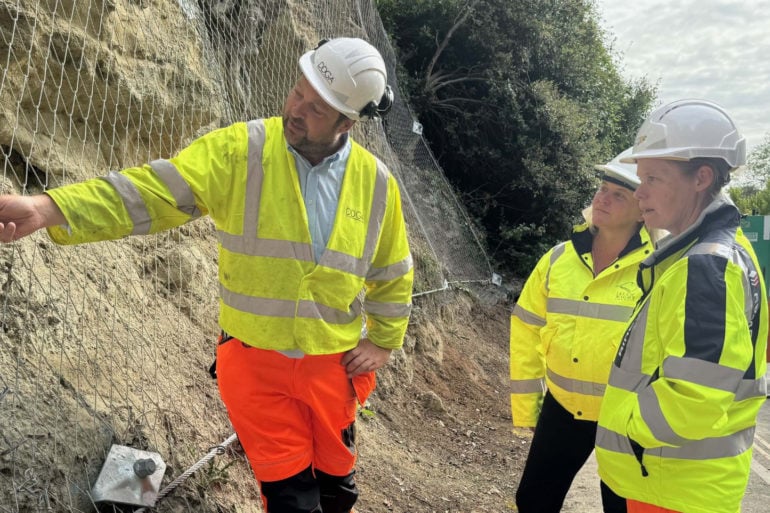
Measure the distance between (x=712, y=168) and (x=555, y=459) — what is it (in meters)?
1.63

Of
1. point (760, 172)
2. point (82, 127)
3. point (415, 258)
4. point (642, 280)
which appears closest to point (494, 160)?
point (415, 258)

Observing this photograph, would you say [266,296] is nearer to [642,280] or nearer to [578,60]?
[642,280]

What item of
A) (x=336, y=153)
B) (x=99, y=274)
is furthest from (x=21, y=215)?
(x=99, y=274)

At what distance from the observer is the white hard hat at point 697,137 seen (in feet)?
7.07

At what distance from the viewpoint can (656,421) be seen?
1934 millimetres

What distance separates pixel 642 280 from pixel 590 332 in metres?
0.75

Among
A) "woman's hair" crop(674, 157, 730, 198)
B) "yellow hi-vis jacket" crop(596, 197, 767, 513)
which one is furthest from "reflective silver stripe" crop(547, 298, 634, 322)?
"woman's hair" crop(674, 157, 730, 198)

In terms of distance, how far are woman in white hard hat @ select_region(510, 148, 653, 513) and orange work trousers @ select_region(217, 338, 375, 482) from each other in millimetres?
1218

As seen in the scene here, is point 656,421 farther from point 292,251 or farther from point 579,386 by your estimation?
point 292,251

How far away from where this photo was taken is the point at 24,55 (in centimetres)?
331

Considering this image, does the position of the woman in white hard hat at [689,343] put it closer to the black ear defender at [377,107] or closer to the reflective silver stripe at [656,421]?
the reflective silver stripe at [656,421]

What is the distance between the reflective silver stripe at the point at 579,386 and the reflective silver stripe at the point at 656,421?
1.03 metres

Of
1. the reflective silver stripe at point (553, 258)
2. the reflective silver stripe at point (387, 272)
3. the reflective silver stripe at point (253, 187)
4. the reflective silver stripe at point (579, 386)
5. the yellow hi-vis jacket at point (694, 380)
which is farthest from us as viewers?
the reflective silver stripe at point (553, 258)

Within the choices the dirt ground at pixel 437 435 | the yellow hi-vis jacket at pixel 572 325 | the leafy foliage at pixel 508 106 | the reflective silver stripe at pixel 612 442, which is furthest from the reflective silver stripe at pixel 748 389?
the leafy foliage at pixel 508 106
